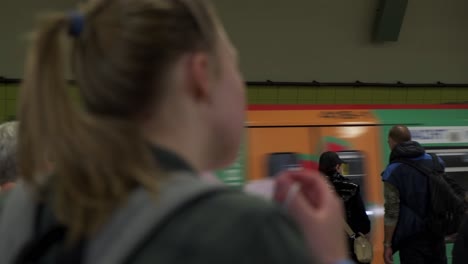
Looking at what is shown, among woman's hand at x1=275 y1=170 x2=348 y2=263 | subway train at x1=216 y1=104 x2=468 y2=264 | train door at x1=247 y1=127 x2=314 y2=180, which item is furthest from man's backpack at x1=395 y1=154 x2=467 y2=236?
woman's hand at x1=275 y1=170 x2=348 y2=263

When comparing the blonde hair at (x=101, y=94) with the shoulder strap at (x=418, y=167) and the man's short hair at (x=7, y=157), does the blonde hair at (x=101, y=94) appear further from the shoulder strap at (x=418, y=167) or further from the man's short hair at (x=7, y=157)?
the shoulder strap at (x=418, y=167)

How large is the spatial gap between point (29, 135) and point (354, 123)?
470cm

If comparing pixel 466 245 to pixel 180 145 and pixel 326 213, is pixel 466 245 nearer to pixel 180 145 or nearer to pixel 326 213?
pixel 326 213

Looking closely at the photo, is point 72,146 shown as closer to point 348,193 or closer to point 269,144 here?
point 348,193

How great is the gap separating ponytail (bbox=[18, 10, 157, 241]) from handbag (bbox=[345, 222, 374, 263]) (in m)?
3.92

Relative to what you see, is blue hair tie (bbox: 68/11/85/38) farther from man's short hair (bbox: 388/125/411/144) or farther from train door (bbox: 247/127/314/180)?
man's short hair (bbox: 388/125/411/144)

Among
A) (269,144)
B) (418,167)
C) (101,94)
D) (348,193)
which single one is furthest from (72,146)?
(269,144)

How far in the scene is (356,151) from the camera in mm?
5320

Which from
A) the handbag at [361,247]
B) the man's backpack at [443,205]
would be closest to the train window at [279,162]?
the handbag at [361,247]

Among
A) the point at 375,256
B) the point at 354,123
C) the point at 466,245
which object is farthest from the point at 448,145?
the point at 466,245

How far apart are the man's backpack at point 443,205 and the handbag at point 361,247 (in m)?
0.47

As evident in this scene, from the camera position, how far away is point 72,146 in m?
0.82

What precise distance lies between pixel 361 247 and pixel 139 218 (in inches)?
159

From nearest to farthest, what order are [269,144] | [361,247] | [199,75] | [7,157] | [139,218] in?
[139,218] < [199,75] < [7,157] < [361,247] < [269,144]
